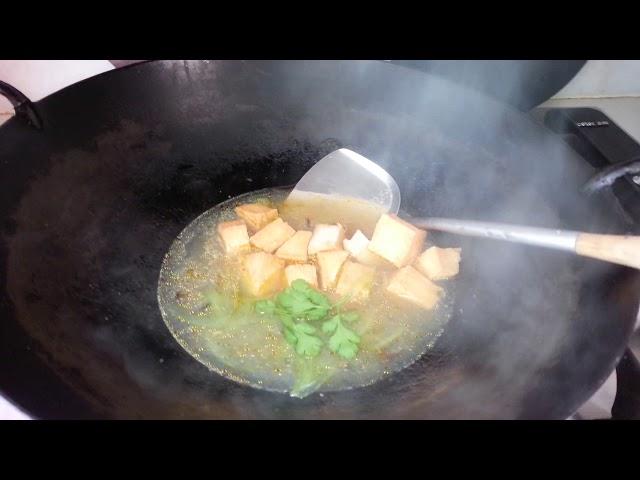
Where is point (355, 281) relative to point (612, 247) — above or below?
below

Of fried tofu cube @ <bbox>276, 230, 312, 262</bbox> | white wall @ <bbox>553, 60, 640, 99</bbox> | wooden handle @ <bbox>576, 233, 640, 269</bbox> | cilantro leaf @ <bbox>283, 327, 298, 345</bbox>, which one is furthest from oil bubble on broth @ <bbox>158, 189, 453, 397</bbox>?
white wall @ <bbox>553, 60, 640, 99</bbox>

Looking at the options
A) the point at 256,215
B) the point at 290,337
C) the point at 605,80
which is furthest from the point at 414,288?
the point at 605,80

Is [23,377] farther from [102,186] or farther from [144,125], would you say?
[144,125]

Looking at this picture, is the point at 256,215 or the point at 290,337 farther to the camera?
the point at 256,215

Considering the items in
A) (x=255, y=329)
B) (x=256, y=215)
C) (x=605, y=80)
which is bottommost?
(x=255, y=329)

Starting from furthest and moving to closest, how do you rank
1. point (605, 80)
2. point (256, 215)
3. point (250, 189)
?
point (605, 80) → point (250, 189) → point (256, 215)

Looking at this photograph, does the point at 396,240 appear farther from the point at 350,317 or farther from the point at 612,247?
the point at 612,247

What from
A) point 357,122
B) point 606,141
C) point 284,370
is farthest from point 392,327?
point 606,141
